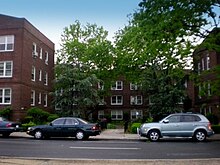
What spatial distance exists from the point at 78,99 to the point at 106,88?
13119 millimetres

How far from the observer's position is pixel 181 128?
21.1 meters

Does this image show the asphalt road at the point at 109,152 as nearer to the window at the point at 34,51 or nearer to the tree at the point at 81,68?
the tree at the point at 81,68

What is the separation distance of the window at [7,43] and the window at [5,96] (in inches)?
171

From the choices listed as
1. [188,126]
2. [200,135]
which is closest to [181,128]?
[188,126]

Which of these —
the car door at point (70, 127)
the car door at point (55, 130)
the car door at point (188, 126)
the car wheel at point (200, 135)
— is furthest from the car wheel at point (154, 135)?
the car door at point (55, 130)

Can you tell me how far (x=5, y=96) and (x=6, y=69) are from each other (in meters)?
2.92

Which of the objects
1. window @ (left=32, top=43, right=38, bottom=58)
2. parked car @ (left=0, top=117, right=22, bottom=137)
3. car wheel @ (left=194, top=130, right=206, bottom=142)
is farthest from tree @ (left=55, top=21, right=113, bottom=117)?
car wheel @ (left=194, top=130, right=206, bottom=142)

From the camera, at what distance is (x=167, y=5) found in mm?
19219

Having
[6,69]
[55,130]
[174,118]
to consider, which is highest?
[6,69]

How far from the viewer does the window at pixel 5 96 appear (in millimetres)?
35531

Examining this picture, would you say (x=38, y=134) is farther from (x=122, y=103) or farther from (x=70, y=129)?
(x=122, y=103)

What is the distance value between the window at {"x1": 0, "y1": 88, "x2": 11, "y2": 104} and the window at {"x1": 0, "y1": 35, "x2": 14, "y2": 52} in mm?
4336

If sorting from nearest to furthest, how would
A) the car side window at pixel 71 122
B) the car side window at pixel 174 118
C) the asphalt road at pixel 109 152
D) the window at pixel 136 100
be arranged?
the asphalt road at pixel 109 152 < the car side window at pixel 174 118 < the car side window at pixel 71 122 < the window at pixel 136 100

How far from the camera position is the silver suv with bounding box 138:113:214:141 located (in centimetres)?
2106
